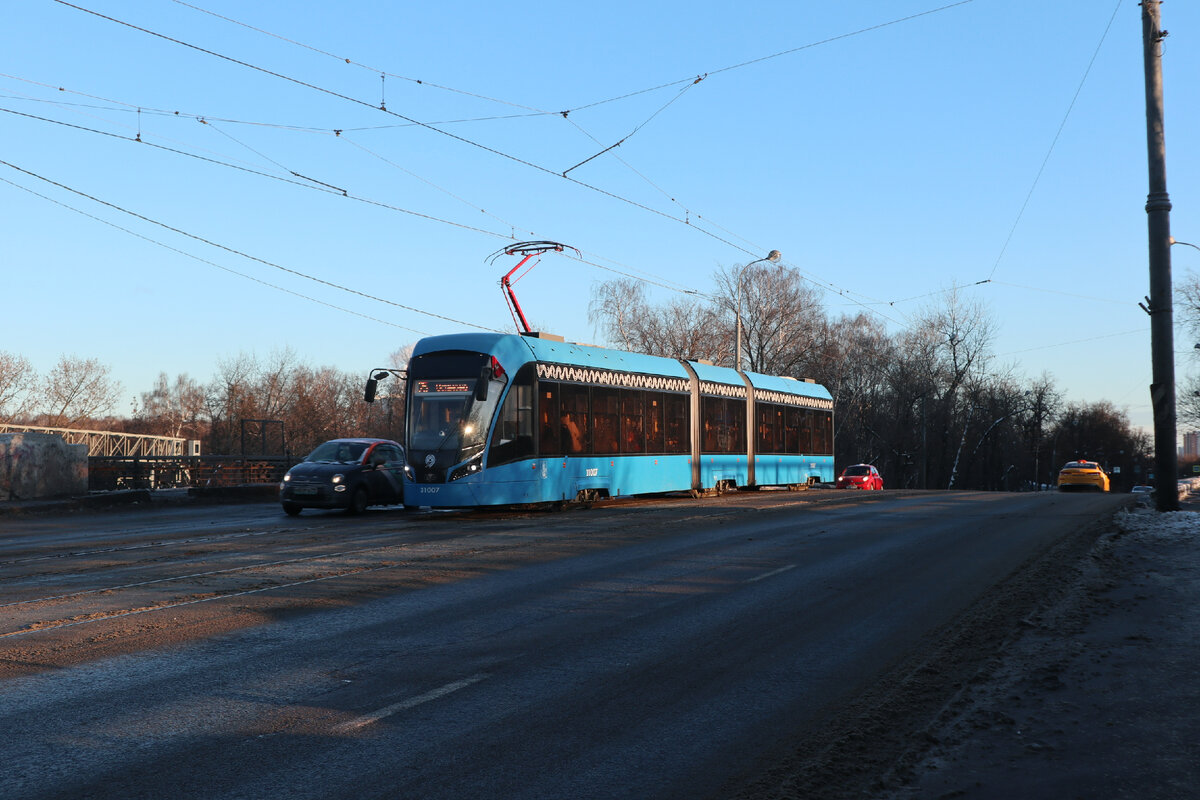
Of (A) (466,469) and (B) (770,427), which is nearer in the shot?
(A) (466,469)

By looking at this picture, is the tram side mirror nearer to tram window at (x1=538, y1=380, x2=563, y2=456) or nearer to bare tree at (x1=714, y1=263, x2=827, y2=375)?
tram window at (x1=538, y1=380, x2=563, y2=456)

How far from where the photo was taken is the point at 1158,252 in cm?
1827

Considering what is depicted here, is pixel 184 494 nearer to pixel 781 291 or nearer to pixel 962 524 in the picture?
pixel 962 524

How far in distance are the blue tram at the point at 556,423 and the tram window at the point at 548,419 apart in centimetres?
3

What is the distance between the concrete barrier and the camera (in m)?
25.2

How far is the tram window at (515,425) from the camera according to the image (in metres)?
20.2

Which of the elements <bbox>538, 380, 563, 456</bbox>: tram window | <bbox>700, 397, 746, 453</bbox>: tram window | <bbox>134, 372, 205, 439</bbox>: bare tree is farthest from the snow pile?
<bbox>134, 372, 205, 439</bbox>: bare tree

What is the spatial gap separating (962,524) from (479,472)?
9.33 meters

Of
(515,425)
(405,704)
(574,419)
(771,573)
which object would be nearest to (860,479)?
(574,419)

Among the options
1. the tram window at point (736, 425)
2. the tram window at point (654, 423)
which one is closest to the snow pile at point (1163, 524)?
the tram window at point (654, 423)

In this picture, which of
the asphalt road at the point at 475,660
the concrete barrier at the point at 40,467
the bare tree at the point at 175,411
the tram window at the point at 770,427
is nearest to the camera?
the asphalt road at the point at 475,660

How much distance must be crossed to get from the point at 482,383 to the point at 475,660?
1282 centimetres

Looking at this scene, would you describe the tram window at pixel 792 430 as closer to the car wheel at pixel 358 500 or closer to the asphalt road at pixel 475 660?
the car wheel at pixel 358 500

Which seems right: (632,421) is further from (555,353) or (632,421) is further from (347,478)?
(347,478)
